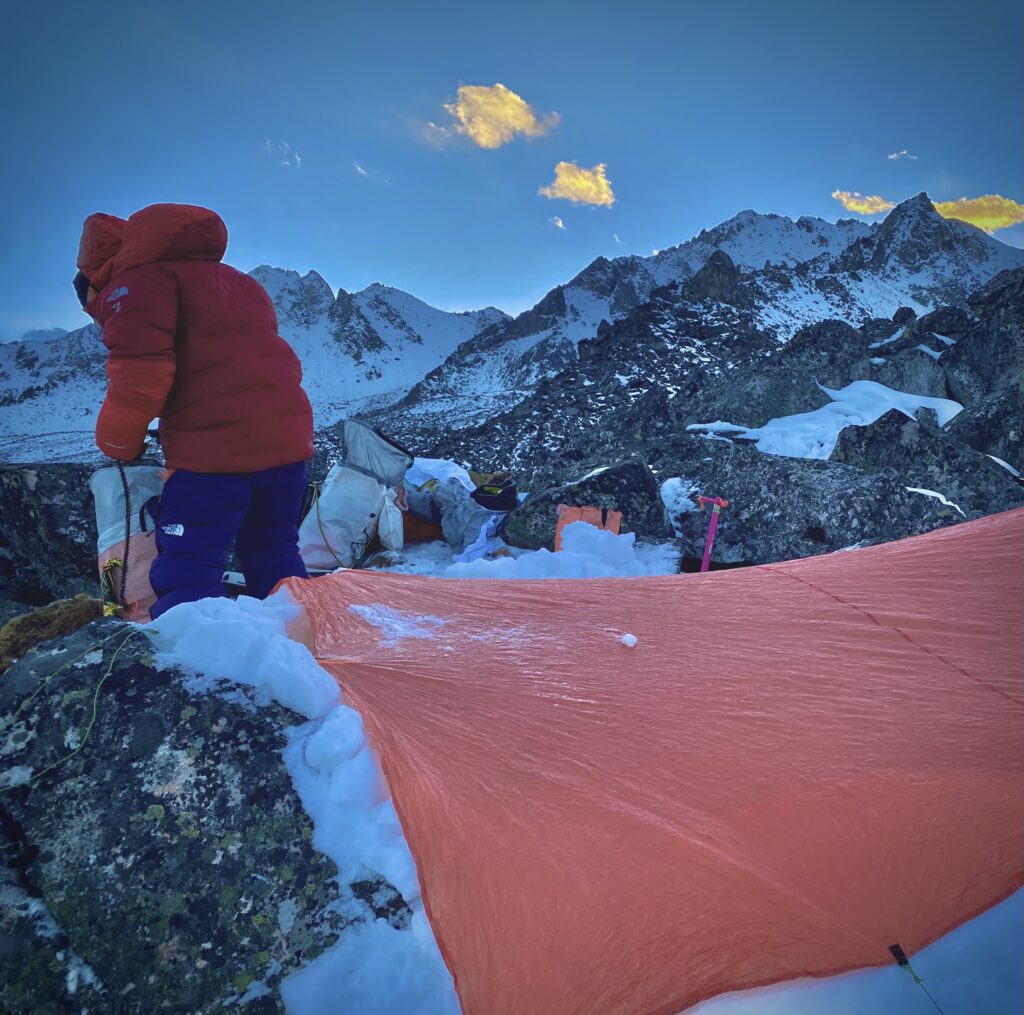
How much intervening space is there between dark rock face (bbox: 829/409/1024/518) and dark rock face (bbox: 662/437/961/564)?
0.29 meters

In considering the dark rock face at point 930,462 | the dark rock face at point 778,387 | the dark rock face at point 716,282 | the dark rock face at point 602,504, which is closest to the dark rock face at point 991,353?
the dark rock face at point 778,387

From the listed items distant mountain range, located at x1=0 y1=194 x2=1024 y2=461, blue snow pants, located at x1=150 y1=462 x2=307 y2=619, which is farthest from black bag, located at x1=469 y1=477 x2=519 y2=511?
distant mountain range, located at x1=0 y1=194 x2=1024 y2=461

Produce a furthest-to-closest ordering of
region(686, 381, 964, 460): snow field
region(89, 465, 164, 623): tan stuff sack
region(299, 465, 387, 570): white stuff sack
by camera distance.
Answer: region(686, 381, 964, 460): snow field → region(299, 465, 387, 570): white stuff sack → region(89, 465, 164, 623): tan stuff sack

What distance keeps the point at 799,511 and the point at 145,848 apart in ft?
12.8

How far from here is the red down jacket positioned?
6.57ft

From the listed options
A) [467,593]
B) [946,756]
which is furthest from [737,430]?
[946,756]

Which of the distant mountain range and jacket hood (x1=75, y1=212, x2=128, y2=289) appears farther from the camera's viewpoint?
the distant mountain range

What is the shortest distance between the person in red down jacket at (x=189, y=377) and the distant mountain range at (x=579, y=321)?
12689 mm

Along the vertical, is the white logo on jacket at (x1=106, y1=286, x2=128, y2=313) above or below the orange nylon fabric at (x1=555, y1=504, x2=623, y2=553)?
above

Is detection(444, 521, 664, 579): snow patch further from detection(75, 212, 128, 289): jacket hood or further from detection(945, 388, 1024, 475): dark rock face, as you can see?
detection(945, 388, 1024, 475): dark rock face

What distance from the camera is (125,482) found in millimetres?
2369

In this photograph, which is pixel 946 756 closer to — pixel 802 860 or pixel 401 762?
pixel 802 860

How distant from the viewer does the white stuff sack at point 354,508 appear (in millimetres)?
3742

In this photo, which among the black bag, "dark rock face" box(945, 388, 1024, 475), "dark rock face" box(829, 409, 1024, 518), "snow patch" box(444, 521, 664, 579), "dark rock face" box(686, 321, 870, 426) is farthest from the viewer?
"dark rock face" box(686, 321, 870, 426)
